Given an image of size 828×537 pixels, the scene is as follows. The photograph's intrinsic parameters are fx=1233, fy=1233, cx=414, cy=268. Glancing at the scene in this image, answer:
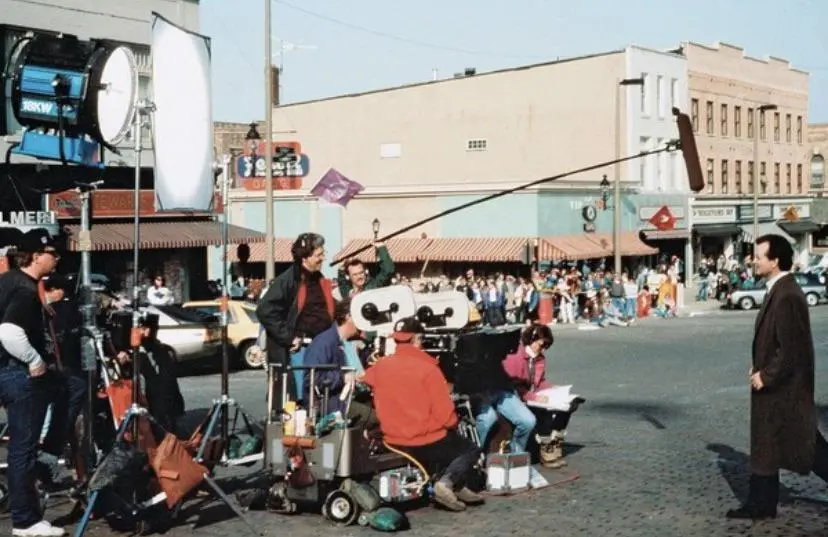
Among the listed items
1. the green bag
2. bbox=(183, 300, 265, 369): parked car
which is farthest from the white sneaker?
bbox=(183, 300, 265, 369): parked car

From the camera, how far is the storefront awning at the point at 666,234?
5330 centimetres

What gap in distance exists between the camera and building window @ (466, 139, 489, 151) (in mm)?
54406

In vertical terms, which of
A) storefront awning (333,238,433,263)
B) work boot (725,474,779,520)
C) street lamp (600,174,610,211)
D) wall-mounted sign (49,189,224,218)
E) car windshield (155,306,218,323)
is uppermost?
street lamp (600,174,610,211)

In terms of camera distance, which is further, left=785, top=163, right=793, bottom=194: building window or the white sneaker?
left=785, top=163, right=793, bottom=194: building window

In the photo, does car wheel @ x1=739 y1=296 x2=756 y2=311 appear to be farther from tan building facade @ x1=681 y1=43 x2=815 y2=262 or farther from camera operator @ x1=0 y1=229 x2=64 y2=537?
camera operator @ x1=0 y1=229 x2=64 y2=537

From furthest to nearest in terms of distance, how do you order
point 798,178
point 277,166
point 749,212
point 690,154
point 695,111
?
point 798,178 → point 749,212 → point 695,111 → point 277,166 → point 690,154

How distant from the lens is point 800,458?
8.45 metres

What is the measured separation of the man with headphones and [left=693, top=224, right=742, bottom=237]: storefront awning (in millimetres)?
48584

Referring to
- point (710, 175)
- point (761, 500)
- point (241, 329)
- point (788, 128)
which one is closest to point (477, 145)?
point (710, 175)

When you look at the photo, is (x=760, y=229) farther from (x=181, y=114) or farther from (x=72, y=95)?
(x=72, y=95)

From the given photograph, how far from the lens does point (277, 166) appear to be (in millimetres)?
41062

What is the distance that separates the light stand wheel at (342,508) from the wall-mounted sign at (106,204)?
19.7m

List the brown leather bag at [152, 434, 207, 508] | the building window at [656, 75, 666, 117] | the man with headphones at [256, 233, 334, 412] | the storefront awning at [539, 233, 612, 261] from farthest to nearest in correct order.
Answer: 1. the building window at [656, 75, 666, 117]
2. the storefront awning at [539, 233, 612, 261]
3. the man with headphones at [256, 233, 334, 412]
4. the brown leather bag at [152, 434, 207, 508]

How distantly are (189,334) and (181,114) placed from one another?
7783 millimetres
